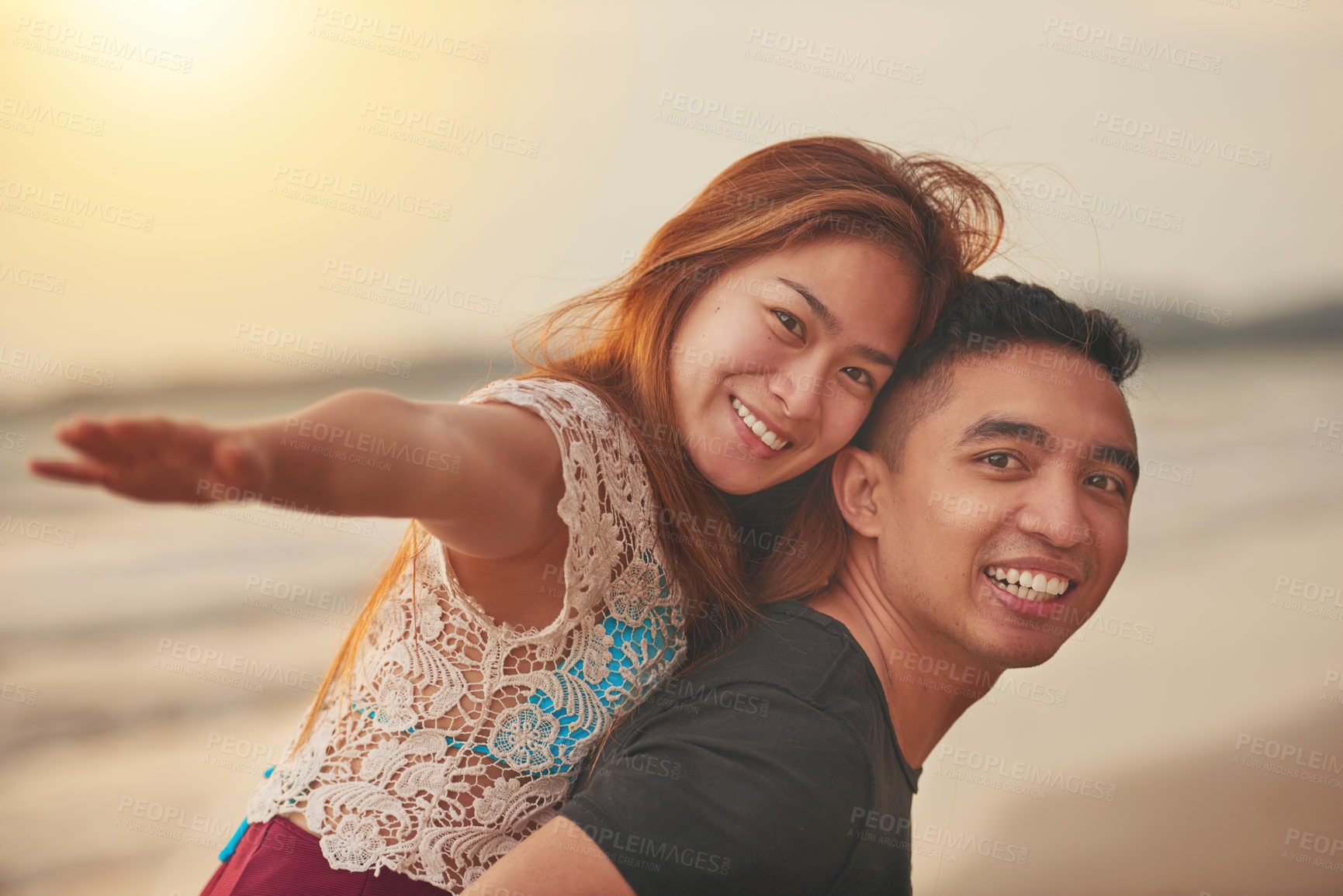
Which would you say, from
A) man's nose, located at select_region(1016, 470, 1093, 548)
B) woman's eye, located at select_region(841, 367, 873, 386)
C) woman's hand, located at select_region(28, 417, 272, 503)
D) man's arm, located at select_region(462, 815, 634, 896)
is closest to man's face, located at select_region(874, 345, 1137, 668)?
man's nose, located at select_region(1016, 470, 1093, 548)

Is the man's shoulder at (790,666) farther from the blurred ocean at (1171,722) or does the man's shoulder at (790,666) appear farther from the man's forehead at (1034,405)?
the blurred ocean at (1171,722)

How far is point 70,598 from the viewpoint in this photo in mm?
2230

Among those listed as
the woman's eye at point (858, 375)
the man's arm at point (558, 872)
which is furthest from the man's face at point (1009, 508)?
the man's arm at point (558, 872)

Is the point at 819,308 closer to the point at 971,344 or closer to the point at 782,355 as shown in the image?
the point at 782,355

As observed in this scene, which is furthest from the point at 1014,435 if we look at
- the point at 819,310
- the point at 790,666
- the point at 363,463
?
the point at 363,463

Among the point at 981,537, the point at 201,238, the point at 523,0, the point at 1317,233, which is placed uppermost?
the point at 523,0

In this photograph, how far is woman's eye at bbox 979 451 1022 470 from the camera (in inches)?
53.1

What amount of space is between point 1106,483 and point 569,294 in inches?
42.1

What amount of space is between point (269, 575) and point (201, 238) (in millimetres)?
802

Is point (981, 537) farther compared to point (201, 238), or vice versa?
point (201, 238)

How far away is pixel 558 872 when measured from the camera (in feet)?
3.53

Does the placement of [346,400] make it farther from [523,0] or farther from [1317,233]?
[1317,233]

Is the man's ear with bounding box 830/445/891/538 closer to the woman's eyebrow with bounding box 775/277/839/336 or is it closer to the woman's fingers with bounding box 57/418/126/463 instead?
the woman's eyebrow with bounding box 775/277/839/336

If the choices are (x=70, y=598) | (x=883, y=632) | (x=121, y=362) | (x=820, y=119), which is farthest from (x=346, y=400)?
(x=70, y=598)
